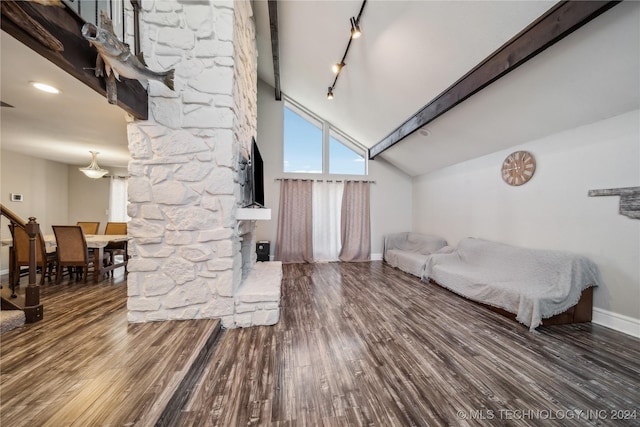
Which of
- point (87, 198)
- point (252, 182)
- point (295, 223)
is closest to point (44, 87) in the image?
point (252, 182)

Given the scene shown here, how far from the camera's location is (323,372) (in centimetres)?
168

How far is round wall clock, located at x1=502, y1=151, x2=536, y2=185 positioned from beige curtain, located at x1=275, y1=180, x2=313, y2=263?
372 cm

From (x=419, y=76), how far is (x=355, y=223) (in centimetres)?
346

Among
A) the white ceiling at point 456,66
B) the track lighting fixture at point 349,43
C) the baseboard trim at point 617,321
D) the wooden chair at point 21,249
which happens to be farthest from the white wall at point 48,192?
the baseboard trim at point 617,321

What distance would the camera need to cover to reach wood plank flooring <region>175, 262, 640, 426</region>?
133 centimetres

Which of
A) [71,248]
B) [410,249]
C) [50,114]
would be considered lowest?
[410,249]

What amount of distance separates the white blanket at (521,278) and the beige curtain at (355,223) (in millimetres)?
2180

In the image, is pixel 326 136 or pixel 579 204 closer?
pixel 579 204

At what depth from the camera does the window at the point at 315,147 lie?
5801mm

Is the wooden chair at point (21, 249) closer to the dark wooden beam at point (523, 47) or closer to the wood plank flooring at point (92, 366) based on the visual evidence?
the wood plank flooring at point (92, 366)

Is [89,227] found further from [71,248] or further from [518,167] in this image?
[518,167]

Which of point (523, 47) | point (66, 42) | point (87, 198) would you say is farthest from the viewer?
point (87, 198)

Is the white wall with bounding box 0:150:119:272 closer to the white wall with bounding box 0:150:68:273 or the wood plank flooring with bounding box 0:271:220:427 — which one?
the white wall with bounding box 0:150:68:273

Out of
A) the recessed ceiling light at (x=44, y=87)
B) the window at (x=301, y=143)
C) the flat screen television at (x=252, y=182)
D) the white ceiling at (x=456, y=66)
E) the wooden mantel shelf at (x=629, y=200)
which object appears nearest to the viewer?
the recessed ceiling light at (x=44, y=87)
